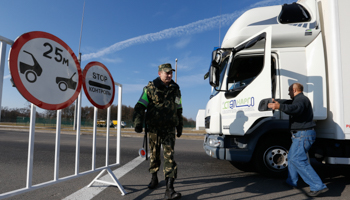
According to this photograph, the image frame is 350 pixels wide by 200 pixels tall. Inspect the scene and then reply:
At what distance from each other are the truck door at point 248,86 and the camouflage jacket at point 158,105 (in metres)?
1.23

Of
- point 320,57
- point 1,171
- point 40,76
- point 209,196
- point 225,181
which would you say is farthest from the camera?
point 1,171

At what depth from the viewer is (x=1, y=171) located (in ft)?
14.3

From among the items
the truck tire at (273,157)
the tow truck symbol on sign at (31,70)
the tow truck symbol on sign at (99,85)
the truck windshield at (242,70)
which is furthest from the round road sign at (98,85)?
the truck tire at (273,157)

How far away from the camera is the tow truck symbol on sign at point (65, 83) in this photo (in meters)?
2.22

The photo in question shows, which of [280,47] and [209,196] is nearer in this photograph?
[209,196]

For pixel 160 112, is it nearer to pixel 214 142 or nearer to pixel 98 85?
pixel 98 85

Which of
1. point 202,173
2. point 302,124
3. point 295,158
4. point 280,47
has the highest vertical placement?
point 280,47

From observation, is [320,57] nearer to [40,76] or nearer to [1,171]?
[40,76]

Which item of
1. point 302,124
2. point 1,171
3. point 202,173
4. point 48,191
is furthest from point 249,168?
point 1,171

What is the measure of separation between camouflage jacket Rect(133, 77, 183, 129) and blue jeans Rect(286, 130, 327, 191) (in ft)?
6.32

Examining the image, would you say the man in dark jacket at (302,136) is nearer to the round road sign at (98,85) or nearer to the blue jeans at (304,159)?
the blue jeans at (304,159)

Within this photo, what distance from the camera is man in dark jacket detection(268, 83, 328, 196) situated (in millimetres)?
3143

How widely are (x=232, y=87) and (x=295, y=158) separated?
164cm

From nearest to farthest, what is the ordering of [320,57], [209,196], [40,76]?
[40,76]
[209,196]
[320,57]
